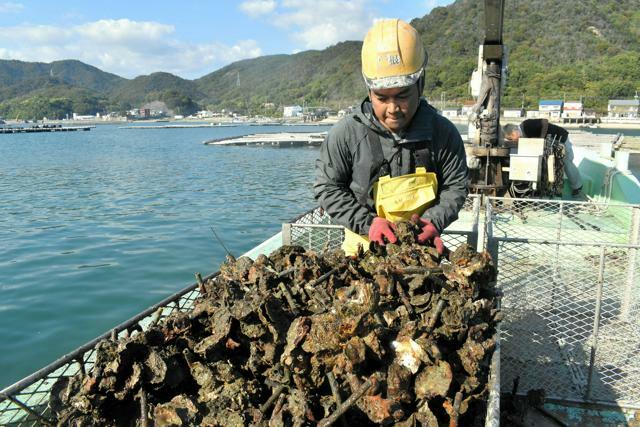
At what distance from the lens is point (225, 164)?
3566 cm

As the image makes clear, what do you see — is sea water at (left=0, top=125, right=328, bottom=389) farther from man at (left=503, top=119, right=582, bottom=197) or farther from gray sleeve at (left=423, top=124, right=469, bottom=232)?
man at (left=503, top=119, right=582, bottom=197)

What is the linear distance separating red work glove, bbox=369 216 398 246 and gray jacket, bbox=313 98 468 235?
0.21m

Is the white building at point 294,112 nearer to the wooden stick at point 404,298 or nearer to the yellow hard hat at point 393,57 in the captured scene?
the yellow hard hat at point 393,57

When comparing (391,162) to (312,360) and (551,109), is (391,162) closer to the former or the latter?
(312,360)

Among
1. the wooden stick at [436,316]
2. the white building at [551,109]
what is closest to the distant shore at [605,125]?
the white building at [551,109]

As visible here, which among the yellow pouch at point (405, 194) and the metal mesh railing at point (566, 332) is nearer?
the yellow pouch at point (405, 194)

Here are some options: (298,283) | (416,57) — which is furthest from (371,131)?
(298,283)

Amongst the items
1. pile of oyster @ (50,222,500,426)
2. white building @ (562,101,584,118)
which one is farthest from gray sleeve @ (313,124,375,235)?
white building @ (562,101,584,118)

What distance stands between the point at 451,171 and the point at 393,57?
902mm

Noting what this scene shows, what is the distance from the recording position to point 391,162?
3031 mm

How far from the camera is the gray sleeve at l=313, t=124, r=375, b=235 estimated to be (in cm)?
307

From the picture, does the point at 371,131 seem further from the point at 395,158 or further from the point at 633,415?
the point at 633,415

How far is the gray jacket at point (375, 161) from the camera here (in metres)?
2.98

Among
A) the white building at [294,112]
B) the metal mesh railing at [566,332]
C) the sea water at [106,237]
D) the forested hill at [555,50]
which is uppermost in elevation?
the forested hill at [555,50]
